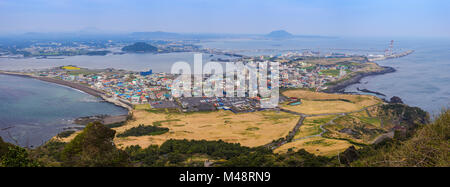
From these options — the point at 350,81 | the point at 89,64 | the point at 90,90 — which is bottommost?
the point at 90,90

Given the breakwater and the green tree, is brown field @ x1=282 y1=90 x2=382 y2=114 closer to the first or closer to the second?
the breakwater

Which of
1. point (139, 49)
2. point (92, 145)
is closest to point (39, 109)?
point (92, 145)

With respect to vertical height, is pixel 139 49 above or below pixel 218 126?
above

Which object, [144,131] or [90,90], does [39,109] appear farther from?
[144,131]

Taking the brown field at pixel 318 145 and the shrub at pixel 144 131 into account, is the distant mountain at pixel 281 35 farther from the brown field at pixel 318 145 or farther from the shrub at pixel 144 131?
the brown field at pixel 318 145
